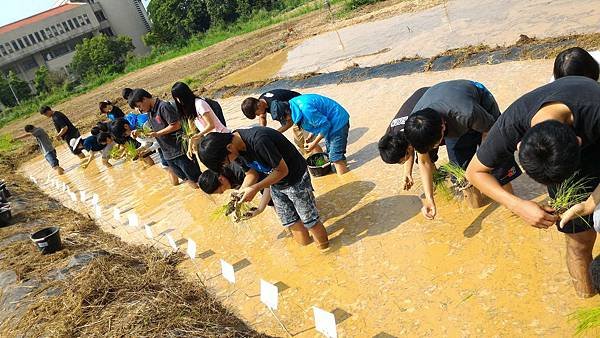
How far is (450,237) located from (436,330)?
3.13 feet

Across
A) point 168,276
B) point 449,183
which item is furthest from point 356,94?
point 168,276

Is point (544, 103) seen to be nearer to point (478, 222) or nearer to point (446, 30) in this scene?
point (478, 222)

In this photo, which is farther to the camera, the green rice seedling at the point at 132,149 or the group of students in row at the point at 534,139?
the green rice seedling at the point at 132,149

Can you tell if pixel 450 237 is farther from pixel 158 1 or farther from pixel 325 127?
pixel 158 1

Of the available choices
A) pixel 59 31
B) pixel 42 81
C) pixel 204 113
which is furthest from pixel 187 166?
pixel 59 31

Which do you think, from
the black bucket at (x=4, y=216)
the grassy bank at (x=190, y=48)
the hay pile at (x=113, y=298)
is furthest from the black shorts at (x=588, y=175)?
the grassy bank at (x=190, y=48)

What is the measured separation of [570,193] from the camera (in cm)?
208

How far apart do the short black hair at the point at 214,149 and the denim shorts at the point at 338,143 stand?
2062 mm

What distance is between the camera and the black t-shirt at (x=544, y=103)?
5.93 ft

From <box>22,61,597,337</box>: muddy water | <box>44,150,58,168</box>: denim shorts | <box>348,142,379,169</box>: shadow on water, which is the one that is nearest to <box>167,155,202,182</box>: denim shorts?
<box>22,61,597,337</box>: muddy water

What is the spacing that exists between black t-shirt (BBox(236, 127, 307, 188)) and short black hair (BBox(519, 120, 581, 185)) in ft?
5.99

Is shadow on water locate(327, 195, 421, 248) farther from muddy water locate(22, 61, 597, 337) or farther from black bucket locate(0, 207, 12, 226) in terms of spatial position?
black bucket locate(0, 207, 12, 226)

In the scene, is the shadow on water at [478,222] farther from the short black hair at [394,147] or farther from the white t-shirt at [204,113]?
the white t-shirt at [204,113]

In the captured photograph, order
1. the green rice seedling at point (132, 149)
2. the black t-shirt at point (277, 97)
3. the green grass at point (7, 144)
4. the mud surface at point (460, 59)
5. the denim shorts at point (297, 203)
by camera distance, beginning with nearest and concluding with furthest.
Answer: the denim shorts at point (297, 203)
the black t-shirt at point (277, 97)
the mud surface at point (460, 59)
the green rice seedling at point (132, 149)
the green grass at point (7, 144)
